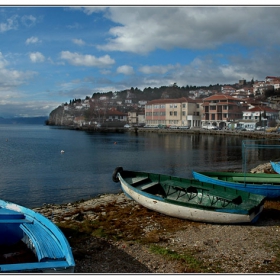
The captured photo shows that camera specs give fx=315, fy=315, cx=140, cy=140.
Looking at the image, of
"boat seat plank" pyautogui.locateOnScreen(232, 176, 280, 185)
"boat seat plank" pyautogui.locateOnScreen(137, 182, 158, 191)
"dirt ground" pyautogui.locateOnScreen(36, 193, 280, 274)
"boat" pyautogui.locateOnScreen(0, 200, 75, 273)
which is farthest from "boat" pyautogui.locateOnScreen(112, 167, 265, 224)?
"boat" pyautogui.locateOnScreen(0, 200, 75, 273)

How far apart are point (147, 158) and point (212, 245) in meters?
30.6

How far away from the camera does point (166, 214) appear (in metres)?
12.6

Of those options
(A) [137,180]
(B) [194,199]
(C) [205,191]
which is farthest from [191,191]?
(A) [137,180]

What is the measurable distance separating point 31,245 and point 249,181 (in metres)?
11.8

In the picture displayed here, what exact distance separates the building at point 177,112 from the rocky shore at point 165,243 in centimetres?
9007

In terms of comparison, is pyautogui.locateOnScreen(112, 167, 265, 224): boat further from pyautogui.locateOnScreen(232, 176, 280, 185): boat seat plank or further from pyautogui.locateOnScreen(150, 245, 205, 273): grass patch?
pyautogui.locateOnScreen(232, 176, 280, 185): boat seat plank

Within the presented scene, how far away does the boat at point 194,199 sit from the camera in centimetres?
1122

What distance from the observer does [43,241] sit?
7734mm

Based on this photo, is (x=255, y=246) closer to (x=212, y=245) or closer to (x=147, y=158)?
(x=212, y=245)

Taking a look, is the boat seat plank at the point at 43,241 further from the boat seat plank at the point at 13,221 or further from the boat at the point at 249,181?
the boat at the point at 249,181

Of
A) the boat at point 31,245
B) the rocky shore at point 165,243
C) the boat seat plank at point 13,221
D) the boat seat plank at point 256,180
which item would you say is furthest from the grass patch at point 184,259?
the boat seat plank at point 256,180

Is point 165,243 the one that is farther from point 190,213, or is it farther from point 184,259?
point 190,213

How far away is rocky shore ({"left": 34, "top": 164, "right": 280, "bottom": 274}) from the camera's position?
8211 mm

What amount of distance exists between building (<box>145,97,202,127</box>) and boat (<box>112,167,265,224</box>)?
8828 centimetres
